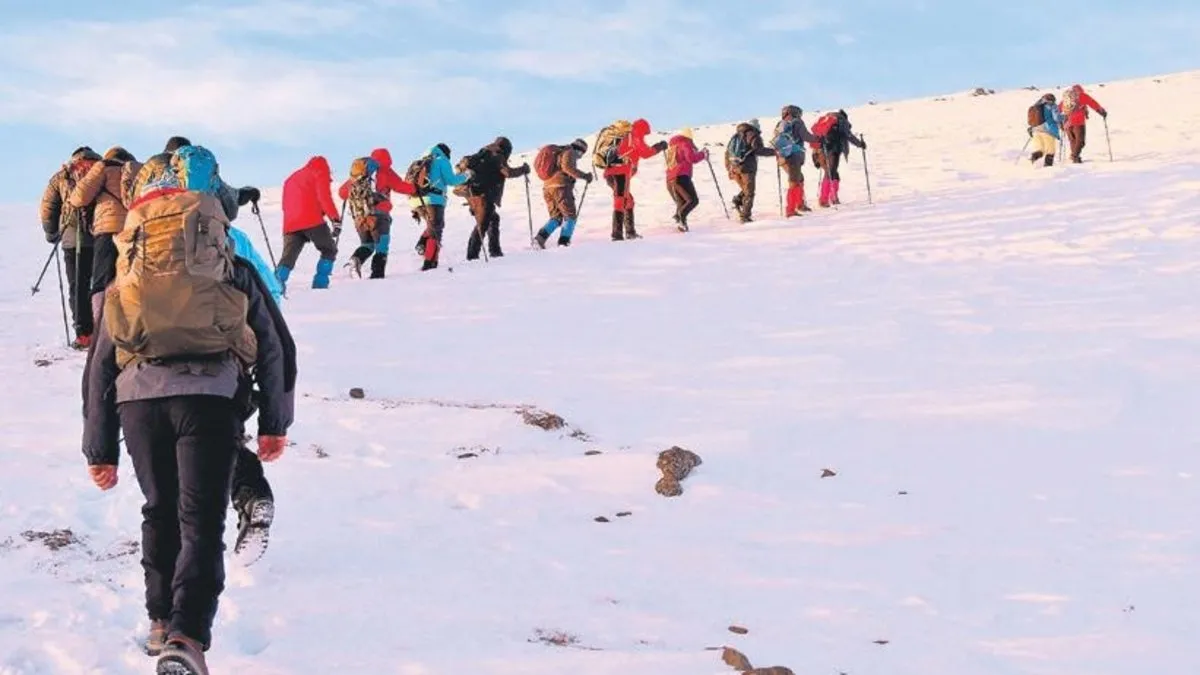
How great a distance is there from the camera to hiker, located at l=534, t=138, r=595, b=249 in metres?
17.0

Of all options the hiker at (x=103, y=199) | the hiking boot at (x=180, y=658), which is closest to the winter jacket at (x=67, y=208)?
the hiker at (x=103, y=199)

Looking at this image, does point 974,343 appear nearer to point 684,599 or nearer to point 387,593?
point 684,599

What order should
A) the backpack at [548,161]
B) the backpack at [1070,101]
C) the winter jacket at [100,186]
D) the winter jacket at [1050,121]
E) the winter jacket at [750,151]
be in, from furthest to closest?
the backpack at [1070,101] < the winter jacket at [1050,121] < the winter jacket at [750,151] < the backpack at [548,161] < the winter jacket at [100,186]

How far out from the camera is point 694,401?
9219 millimetres

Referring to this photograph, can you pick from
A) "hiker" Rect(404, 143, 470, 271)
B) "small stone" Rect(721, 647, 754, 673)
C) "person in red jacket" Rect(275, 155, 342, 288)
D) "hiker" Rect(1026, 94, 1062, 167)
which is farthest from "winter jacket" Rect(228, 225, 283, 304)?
"hiker" Rect(1026, 94, 1062, 167)

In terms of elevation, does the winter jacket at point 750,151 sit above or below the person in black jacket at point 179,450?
above

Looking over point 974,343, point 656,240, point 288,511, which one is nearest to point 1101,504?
point 974,343

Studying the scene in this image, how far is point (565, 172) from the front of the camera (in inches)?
Result: 668

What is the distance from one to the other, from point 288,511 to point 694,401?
3739 mm

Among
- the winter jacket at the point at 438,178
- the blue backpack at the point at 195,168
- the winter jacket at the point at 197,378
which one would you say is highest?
the winter jacket at the point at 438,178

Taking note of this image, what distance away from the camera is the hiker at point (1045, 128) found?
21.6 m

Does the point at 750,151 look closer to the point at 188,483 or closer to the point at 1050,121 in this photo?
the point at 1050,121

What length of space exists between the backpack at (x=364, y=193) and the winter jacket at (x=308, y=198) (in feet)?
3.00

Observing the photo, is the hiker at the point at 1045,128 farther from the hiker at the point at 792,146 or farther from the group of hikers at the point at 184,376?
the group of hikers at the point at 184,376
